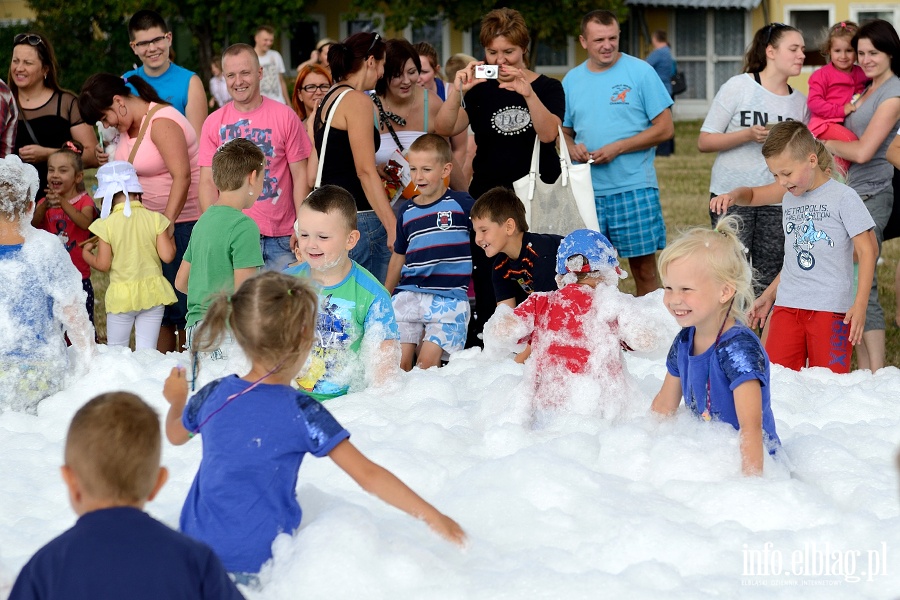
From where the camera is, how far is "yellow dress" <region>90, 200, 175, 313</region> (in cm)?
687

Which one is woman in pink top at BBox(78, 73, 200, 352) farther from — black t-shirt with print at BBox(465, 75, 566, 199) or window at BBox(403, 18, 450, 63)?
window at BBox(403, 18, 450, 63)

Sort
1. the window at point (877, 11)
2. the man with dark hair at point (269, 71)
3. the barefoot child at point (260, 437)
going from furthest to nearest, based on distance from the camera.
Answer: the window at point (877, 11), the man with dark hair at point (269, 71), the barefoot child at point (260, 437)

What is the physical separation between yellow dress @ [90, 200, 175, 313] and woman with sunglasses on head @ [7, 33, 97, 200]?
0.97 m

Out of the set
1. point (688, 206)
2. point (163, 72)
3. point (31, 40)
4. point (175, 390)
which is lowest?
point (688, 206)

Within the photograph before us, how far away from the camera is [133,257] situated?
6.88 metres

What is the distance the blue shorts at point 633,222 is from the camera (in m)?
7.50

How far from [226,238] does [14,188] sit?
1.05m

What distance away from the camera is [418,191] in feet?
A: 23.6

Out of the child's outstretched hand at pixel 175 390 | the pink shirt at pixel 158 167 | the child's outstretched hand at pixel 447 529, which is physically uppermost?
the pink shirt at pixel 158 167

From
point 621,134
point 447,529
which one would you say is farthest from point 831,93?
point 447,529

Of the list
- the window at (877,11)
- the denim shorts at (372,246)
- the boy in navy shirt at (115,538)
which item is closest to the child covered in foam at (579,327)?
the denim shorts at (372,246)

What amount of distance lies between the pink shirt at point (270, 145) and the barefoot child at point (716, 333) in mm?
3268

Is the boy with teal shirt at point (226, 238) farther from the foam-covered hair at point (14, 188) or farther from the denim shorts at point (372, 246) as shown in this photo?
the denim shorts at point (372, 246)

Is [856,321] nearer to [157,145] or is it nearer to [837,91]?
[837,91]
